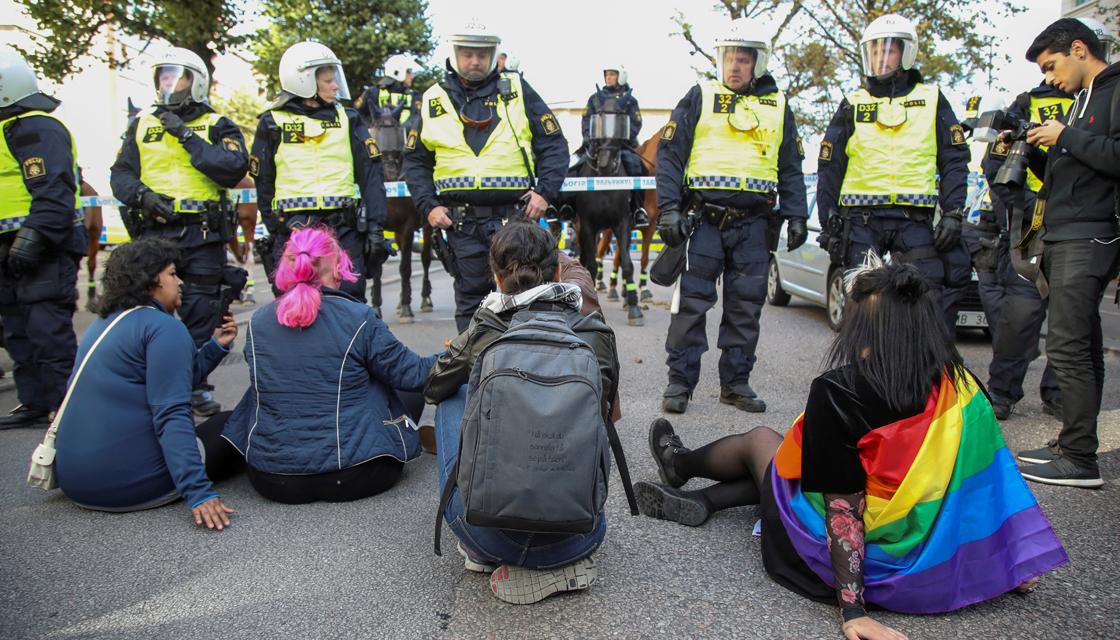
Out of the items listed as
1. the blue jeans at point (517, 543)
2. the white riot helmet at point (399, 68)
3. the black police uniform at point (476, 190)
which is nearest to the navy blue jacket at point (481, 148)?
the black police uniform at point (476, 190)

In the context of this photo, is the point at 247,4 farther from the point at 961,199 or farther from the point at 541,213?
the point at 961,199

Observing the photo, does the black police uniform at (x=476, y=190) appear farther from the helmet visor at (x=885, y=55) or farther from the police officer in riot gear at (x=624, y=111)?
the police officer in riot gear at (x=624, y=111)

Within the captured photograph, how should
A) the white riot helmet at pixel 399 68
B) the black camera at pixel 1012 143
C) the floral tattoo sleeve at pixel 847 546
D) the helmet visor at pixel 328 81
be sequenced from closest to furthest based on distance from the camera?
the floral tattoo sleeve at pixel 847 546 → the black camera at pixel 1012 143 → the helmet visor at pixel 328 81 → the white riot helmet at pixel 399 68

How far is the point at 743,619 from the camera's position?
2.66 metres

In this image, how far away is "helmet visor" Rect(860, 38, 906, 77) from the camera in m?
4.95

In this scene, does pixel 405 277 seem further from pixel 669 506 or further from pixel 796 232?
pixel 669 506

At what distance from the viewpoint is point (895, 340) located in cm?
255

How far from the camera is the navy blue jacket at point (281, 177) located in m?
5.37

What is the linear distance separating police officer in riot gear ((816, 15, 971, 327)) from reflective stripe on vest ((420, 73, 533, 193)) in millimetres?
1984

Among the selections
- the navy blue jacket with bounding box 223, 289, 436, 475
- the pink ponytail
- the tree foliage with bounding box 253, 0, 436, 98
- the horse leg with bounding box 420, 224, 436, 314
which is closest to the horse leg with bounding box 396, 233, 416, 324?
the horse leg with bounding box 420, 224, 436, 314

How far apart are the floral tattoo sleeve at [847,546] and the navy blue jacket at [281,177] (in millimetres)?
3813

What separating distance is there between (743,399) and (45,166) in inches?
170

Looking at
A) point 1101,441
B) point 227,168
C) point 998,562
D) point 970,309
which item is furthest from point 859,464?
point 970,309

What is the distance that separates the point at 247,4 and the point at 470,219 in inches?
219
